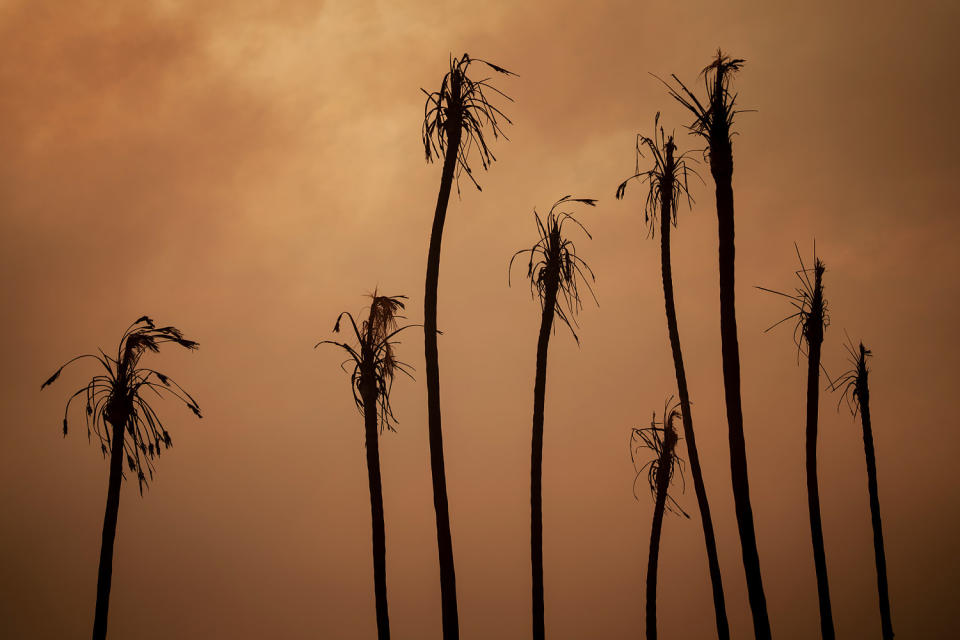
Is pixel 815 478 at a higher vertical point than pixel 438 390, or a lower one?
lower

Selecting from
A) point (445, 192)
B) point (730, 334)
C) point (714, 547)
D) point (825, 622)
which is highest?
point (445, 192)

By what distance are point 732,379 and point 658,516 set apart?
10959 mm

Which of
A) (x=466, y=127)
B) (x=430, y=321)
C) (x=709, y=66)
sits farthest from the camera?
(x=466, y=127)

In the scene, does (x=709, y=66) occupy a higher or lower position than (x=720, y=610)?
higher

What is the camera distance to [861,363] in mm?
27672

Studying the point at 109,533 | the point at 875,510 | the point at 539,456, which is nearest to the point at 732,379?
the point at 539,456

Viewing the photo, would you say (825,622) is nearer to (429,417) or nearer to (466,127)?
(429,417)

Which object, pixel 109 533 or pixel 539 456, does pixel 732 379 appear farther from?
pixel 109 533

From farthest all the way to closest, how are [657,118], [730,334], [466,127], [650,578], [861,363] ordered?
1. [861,363]
2. [650,578]
3. [657,118]
4. [466,127]
5. [730,334]

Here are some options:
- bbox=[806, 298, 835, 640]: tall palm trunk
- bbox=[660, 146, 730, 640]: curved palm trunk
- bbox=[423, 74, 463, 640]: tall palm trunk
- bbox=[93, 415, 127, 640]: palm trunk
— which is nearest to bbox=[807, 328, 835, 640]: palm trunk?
bbox=[806, 298, 835, 640]: tall palm trunk

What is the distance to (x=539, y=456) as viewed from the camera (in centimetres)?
1925

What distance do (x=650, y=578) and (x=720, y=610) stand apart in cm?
387

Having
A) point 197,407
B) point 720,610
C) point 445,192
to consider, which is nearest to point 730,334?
point 445,192

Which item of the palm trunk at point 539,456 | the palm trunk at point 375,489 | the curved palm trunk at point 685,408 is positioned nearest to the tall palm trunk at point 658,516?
the curved palm trunk at point 685,408
